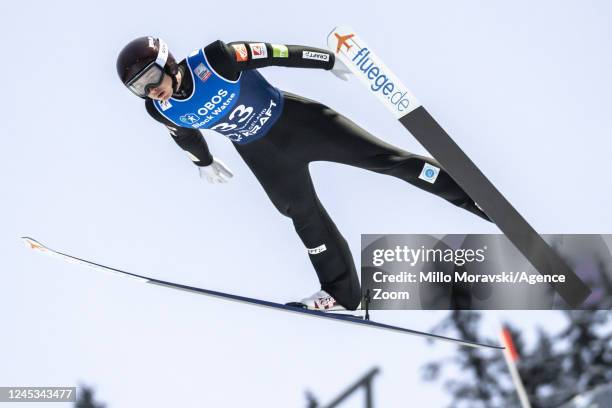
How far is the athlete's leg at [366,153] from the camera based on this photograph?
5.36 m

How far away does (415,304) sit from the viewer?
649 cm

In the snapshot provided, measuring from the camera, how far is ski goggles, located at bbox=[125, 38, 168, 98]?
16.0ft

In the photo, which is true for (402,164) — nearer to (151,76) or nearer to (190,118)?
(190,118)

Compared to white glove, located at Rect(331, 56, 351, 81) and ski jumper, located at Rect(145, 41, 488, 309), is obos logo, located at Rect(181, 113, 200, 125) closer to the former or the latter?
ski jumper, located at Rect(145, 41, 488, 309)

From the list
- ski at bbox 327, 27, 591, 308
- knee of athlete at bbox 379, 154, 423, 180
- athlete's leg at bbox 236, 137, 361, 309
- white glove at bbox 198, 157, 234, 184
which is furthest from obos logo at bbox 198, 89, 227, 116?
knee of athlete at bbox 379, 154, 423, 180

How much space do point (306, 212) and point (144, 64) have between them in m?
1.35

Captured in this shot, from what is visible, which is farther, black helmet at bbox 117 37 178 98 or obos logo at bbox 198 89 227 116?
obos logo at bbox 198 89 227 116

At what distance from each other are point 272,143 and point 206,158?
0.62 metres

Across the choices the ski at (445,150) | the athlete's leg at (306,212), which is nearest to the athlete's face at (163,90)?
the athlete's leg at (306,212)

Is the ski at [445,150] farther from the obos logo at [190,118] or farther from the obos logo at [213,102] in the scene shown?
the obos logo at [190,118]

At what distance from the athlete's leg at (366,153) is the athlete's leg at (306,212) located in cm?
16

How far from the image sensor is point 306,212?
217 inches

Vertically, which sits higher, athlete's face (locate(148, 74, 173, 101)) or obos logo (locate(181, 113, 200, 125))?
athlete's face (locate(148, 74, 173, 101))

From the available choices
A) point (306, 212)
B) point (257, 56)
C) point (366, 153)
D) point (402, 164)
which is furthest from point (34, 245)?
point (402, 164)
